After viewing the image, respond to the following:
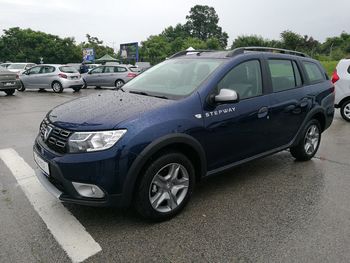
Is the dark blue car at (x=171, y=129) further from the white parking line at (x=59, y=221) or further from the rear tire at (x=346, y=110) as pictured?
the rear tire at (x=346, y=110)

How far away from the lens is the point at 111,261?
2779 millimetres

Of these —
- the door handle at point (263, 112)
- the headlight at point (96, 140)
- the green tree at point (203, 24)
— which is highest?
the green tree at point (203, 24)

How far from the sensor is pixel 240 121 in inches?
154

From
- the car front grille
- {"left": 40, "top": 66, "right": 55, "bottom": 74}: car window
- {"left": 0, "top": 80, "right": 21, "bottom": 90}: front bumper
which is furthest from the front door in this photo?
{"left": 40, "top": 66, "right": 55, "bottom": 74}: car window

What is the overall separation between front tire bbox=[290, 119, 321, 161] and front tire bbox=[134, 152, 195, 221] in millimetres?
2393

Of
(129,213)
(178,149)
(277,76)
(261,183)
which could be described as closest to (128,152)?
(178,149)

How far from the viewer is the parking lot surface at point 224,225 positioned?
Answer: 2.88 metres

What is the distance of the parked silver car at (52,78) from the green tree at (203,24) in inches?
3668

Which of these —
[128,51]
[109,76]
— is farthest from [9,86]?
[128,51]

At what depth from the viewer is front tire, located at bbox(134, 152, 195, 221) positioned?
3174mm

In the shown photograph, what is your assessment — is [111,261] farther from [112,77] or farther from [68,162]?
[112,77]

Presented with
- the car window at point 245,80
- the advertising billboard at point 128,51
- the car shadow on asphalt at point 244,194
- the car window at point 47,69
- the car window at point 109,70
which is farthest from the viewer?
the advertising billboard at point 128,51

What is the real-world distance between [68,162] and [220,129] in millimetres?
1604

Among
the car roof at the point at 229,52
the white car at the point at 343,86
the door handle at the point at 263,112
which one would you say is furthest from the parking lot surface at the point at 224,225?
the white car at the point at 343,86
